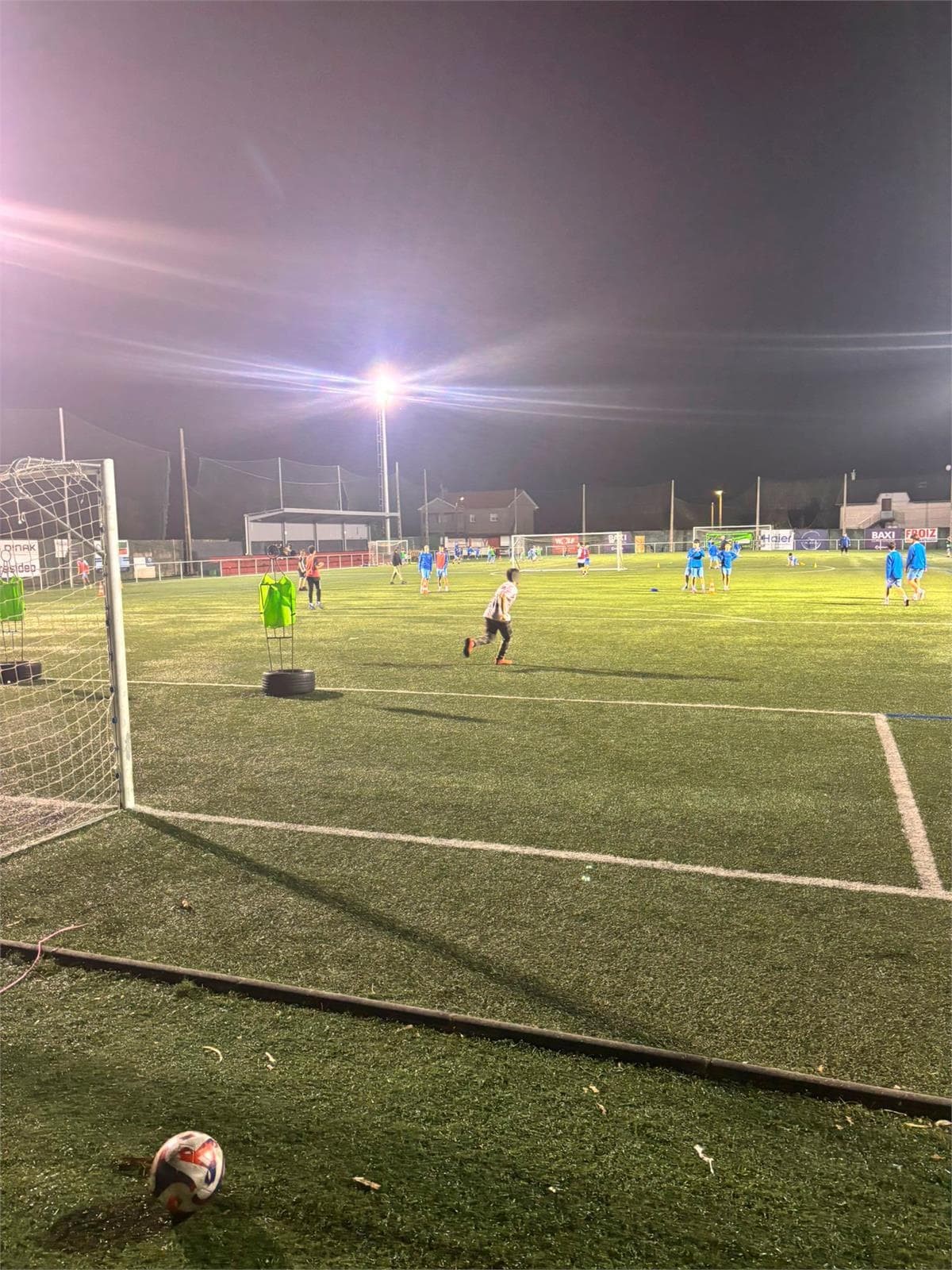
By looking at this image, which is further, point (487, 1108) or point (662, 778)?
point (662, 778)

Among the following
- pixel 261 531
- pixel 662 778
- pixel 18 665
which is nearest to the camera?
pixel 662 778

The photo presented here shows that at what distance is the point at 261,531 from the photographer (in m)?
74.4

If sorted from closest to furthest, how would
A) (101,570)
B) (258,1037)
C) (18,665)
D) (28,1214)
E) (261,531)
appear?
(28,1214) → (258,1037) → (101,570) → (18,665) → (261,531)

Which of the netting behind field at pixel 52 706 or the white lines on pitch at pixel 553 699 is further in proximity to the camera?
the white lines on pitch at pixel 553 699

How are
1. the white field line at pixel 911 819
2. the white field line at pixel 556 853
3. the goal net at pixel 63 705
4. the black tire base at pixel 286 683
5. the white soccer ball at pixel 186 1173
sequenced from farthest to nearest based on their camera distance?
1. the black tire base at pixel 286 683
2. the goal net at pixel 63 705
3. the white field line at pixel 911 819
4. the white field line at pixel 556 853
5. the white soccer ball at pixel 186 1173

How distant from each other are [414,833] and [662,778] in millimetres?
2597

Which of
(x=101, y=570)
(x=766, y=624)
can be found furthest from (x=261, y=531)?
(x=101, y=570)

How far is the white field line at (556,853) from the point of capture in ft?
16.3

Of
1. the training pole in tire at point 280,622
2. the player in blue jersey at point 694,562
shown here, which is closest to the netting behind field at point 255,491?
the player in blue jersey at point 694,562

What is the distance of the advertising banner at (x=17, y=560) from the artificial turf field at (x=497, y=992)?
511 cm

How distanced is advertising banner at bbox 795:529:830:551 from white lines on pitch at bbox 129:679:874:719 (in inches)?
3001

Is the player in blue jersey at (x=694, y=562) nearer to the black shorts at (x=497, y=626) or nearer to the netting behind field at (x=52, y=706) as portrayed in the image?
the black shorts at (x=497, y=626)

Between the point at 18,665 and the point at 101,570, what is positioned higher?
the point at 101,570

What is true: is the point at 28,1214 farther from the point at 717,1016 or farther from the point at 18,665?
the point at 18,665
